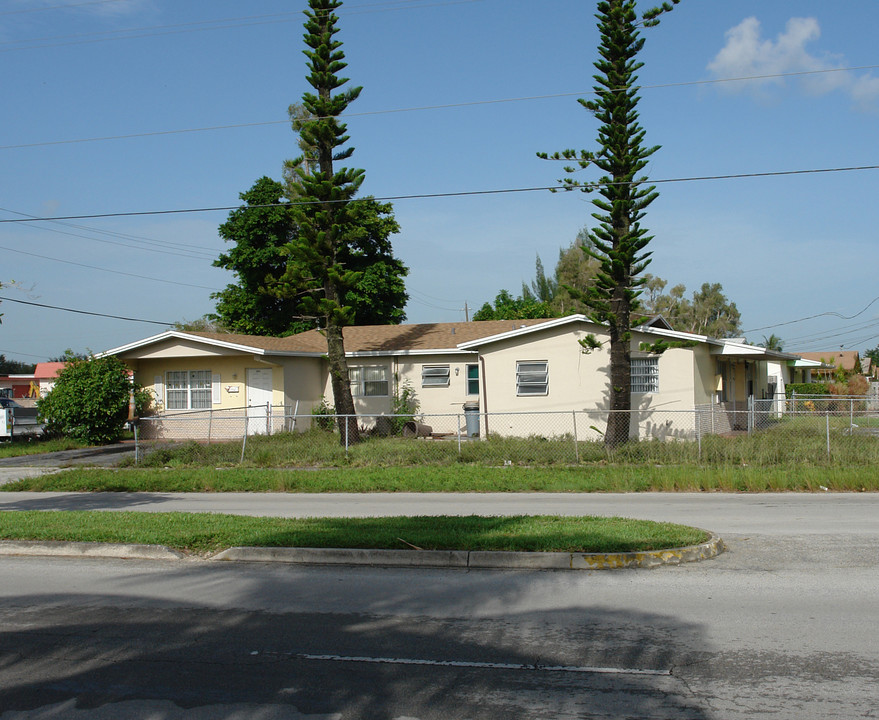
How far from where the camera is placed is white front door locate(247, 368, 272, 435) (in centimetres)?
2934

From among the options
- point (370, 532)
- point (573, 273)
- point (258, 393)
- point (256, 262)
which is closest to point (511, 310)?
point (573, 273)

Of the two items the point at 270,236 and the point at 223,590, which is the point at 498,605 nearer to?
the point at 223,590

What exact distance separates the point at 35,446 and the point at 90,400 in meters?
2.41

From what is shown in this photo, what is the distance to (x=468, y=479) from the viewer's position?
727 inches

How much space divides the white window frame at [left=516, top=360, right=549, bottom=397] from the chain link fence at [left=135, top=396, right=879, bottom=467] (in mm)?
854

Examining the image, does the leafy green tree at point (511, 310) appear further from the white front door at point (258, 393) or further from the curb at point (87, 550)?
the curb at point (87, 550)

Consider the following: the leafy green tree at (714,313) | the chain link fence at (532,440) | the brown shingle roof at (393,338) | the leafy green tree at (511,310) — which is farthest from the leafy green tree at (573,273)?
the chain link fence at (532,440)

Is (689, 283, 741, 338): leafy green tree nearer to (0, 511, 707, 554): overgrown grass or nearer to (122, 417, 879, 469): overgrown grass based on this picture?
(122, 417, 879, 469): overgrown grass

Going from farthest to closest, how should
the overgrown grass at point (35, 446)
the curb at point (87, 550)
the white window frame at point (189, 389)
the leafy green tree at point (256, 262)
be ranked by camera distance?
the leafy green tree at point (256, 262) < the white window frame at point (189, 389) < the overgrown grass at point (35, 446) < the curb at point (87, 550)

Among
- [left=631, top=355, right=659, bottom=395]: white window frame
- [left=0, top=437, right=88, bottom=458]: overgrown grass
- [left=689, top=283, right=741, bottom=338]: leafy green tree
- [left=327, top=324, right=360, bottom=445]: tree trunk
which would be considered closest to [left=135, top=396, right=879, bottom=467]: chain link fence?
[left=327, top=324, right=360, bottom=445]: tree trunk

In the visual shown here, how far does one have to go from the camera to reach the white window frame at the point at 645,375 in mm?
25328

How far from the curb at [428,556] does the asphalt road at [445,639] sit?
0.23 meters

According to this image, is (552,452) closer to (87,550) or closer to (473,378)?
(473,378)

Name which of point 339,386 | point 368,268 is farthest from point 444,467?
point 368,268
